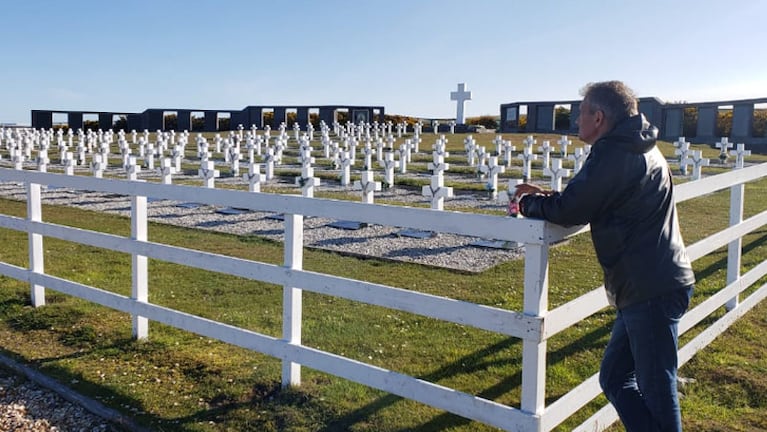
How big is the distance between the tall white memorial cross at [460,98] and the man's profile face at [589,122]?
142 feet

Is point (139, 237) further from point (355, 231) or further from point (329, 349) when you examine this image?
point (355, 231)

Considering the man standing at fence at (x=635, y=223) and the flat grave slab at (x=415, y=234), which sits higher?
the man standing at fence at (x=635, y=223)

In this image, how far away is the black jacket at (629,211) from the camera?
9.09ft

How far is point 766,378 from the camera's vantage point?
4.77 m

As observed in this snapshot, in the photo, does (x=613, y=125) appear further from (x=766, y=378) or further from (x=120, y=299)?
(x=120, y=299)

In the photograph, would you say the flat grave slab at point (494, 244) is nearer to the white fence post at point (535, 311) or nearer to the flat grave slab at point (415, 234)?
the flat grave slab at point (415, 234)

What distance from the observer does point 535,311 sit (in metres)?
3.04

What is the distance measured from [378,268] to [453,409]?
4717 mm

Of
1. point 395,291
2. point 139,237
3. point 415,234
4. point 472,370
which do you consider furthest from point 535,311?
point 415,234

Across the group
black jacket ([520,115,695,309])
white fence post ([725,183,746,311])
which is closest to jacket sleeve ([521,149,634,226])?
black jacket ([520,115,695,309])

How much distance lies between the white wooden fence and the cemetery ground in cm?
26

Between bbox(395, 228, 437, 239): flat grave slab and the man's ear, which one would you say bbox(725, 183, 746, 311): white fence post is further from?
bbox(395, 228, 437, 239): flat grave slab

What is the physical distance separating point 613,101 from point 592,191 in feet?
1.25

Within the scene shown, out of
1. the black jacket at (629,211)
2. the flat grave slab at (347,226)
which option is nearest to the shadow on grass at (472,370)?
the black jacket at (629,211)
